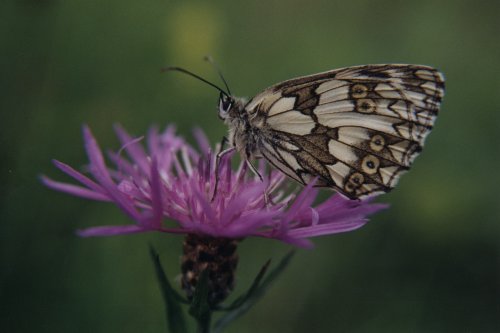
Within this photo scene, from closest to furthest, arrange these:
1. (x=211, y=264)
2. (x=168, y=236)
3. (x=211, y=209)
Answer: (x=211, y=209) < (x=211, y=264) < (x=168, y=236)

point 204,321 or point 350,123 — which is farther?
point 350,123

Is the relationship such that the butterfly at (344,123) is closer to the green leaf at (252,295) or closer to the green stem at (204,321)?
the green leaf at (252,295)

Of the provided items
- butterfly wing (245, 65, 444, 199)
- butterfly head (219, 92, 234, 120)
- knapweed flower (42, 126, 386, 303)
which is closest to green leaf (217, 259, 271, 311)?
knapweed flower (42, 126, 386, 303)

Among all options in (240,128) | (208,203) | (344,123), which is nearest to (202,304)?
(208,203)

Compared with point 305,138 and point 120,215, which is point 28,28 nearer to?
point 120,215

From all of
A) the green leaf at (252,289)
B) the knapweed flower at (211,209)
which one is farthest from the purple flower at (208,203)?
the green leaf at (252,289)

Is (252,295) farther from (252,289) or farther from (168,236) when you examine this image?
(168,236)

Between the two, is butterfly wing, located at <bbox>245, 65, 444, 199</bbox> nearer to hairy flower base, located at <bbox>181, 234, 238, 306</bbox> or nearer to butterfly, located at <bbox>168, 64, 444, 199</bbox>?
butterfly, located at <bbox>168, 64, 444, 199</bbox>
